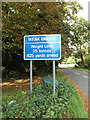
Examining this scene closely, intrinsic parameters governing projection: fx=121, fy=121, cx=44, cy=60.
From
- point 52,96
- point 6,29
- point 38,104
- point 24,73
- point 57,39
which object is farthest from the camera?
point 24,73

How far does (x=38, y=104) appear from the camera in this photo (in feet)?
11.3

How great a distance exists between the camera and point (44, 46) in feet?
14.3

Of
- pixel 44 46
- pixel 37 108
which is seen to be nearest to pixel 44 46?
pixel 44 46

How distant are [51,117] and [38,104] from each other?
1.87ft

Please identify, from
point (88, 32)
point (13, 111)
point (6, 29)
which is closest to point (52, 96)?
point (13, 111)

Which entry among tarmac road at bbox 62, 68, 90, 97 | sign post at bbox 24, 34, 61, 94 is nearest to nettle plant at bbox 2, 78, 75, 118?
sign post at bbox 24, 34, 61, 94

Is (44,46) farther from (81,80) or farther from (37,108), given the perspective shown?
(81,80)

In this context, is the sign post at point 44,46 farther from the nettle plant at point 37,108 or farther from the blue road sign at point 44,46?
the nettle plant at point 37,108

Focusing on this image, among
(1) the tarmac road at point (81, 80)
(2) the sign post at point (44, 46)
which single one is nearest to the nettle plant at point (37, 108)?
(2) the sign post at point (44, 46)

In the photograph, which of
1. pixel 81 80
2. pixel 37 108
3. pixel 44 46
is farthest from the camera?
pixel 81 80

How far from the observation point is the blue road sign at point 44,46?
4.33 metres

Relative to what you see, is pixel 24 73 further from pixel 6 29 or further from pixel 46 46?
pixel 46 46

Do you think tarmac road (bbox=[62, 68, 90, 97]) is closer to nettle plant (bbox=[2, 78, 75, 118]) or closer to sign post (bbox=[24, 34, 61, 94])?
sign post (bbox=[24, 34, 61, 94])

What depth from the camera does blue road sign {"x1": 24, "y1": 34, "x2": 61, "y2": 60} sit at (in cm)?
433
